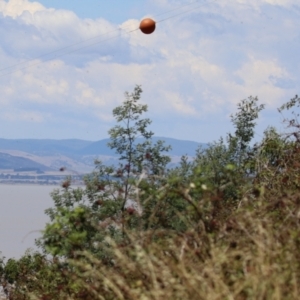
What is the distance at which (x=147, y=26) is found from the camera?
416 inches

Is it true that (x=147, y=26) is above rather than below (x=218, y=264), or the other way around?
above

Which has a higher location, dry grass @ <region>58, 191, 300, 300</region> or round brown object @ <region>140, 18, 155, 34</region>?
round brown object @ <region>140, 18, 155, 34</region>

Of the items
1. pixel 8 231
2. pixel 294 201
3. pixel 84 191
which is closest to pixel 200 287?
pixel 294 201

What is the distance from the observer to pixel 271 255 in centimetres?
442

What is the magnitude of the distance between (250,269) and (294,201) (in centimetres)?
105

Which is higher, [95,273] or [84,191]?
[84,191]

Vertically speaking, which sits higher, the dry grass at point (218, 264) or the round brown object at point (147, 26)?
the round brown object at point (147, 26)

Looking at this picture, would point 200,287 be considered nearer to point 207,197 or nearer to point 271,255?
point 271,255

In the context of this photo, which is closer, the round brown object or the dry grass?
the dry grass

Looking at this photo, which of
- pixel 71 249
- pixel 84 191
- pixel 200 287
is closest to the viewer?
pixel 200 287

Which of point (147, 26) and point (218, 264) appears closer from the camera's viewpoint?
point (218, 264)

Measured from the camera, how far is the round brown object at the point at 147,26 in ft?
34.4

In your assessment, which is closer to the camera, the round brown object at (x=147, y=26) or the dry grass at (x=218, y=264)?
the dry grass at (x=218, y=264)

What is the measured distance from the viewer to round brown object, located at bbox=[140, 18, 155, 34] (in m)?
10.5
